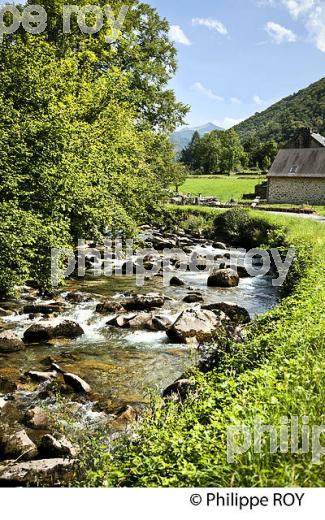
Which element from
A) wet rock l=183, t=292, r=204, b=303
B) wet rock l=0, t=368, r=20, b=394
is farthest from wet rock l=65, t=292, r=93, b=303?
wet rock l=0, t=368, r=20, b=394

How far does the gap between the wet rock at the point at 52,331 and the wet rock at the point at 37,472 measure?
601cm

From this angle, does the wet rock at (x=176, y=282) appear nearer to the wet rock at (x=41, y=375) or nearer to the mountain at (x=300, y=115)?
the wet rock at (x=41, y=375)

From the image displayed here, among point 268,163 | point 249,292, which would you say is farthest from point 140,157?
point 268,163

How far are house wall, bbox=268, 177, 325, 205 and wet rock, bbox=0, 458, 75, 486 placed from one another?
47248mm

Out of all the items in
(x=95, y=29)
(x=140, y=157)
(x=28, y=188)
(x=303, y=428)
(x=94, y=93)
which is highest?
(x=95, y=29)

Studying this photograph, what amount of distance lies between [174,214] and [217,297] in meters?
22.5

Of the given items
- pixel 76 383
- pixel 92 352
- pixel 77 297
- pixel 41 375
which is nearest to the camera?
pixel 76 383

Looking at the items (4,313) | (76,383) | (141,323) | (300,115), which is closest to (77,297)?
(4,313)

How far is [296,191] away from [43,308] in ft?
137

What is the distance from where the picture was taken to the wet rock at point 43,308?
15124 mm

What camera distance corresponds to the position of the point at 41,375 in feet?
33.3

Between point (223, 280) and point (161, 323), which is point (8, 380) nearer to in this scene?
point (161, 323)
